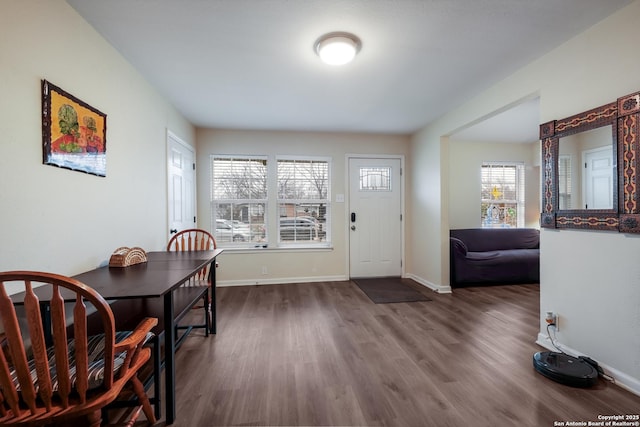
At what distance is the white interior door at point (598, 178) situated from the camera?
1788mm

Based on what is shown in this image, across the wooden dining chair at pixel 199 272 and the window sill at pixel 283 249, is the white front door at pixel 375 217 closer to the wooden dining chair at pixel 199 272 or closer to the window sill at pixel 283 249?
the window sill at pixel 283 249

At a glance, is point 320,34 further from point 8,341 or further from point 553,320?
point 553,320

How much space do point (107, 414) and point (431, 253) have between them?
12.5 feet

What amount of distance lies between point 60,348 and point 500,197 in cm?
611

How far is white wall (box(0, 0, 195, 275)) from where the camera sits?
1279 mm

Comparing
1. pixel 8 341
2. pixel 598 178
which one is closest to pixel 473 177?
pixel 598 178

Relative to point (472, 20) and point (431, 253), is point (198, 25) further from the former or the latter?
point (431, 253)

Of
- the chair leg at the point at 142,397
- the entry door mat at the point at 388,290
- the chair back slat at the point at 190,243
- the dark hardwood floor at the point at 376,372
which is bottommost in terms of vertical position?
the dark hardwood floor at the point at 376,372

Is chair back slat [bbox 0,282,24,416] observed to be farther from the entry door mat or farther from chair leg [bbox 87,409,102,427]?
the entry door mat

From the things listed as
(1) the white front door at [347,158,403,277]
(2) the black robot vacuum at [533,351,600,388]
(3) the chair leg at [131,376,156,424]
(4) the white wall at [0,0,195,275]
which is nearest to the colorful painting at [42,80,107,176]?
(4) the white wall at [0,0,195,275]

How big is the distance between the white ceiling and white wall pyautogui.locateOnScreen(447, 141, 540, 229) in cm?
211

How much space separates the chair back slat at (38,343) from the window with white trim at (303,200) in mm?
3319

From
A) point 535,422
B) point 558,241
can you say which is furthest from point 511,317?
point 535,422

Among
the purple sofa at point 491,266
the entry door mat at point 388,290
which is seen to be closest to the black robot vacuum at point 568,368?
the entry door mat at point 388,290
